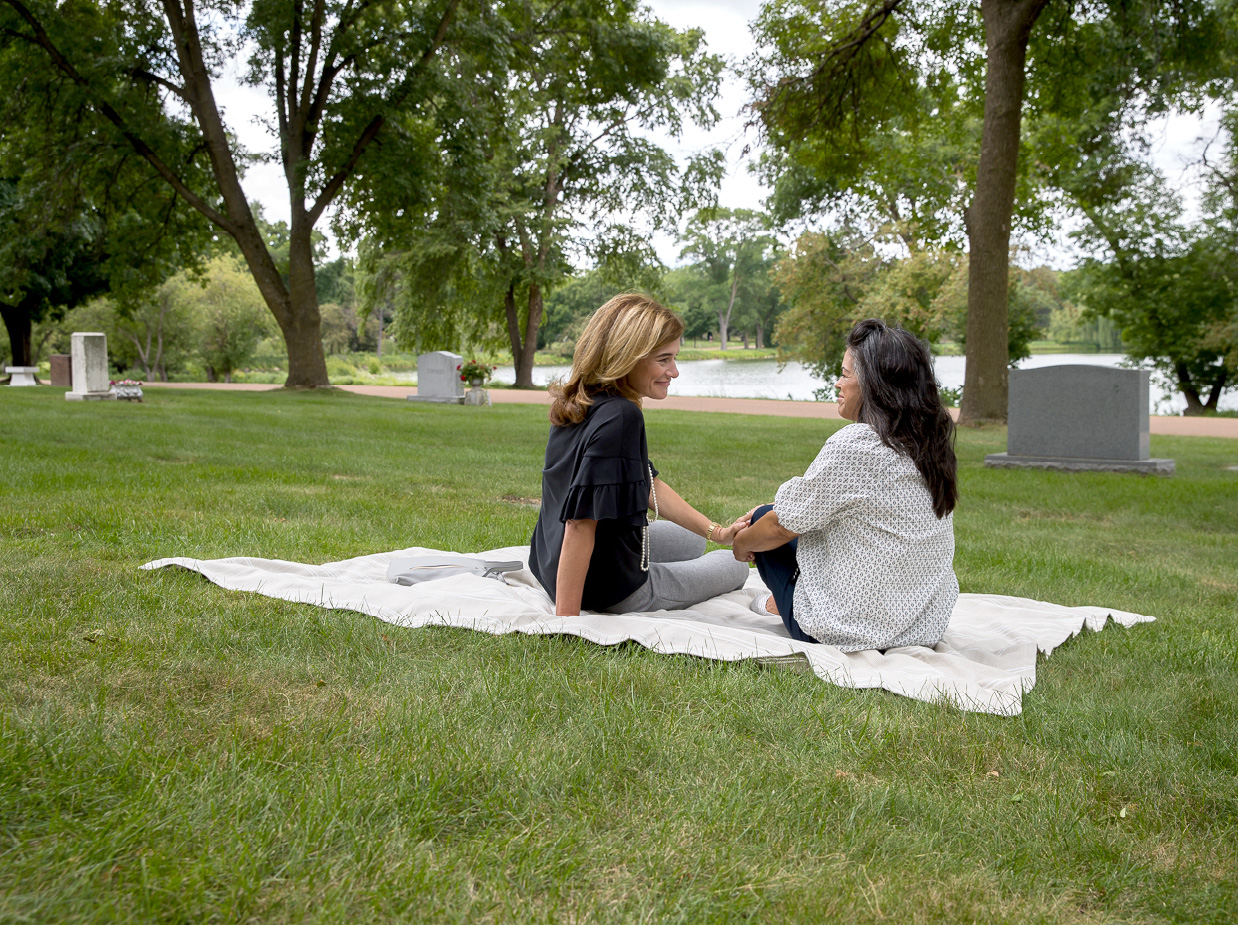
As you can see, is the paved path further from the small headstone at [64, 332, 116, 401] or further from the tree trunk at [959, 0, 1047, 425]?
the tree trunk at [959, 0, 1047, 425]

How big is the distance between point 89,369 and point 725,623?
18260 mm

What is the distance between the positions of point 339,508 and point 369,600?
9.62 ft

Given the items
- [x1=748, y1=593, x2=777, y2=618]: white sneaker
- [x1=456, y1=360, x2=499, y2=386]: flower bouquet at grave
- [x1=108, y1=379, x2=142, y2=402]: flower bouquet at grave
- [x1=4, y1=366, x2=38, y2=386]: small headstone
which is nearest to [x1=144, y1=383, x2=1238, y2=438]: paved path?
[x1=456, y1=360, x2=499, y2=386]: flower bouquet at grave

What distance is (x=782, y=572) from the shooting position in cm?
387

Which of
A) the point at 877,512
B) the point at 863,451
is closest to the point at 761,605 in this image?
the point at 877,512

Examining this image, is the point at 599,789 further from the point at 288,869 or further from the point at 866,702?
the point at 866,702

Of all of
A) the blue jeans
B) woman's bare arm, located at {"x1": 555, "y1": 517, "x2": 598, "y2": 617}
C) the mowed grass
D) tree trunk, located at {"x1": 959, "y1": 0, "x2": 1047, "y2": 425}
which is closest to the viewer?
the mowed grass

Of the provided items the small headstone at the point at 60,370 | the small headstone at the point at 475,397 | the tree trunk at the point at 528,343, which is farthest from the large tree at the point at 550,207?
the small headstone at the point at 60,370

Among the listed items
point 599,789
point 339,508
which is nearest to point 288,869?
point 599,789

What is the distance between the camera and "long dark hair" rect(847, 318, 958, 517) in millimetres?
3414

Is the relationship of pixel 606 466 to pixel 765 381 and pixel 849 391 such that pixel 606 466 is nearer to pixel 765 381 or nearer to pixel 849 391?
pixel 849 391

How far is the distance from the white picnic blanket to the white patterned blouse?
0.12m

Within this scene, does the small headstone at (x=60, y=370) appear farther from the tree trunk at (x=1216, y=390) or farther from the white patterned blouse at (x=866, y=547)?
the tree trunk at (x=1216, y=390)

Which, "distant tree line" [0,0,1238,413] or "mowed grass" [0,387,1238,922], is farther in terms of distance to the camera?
"distant tree line" [0,0,1238,413]
